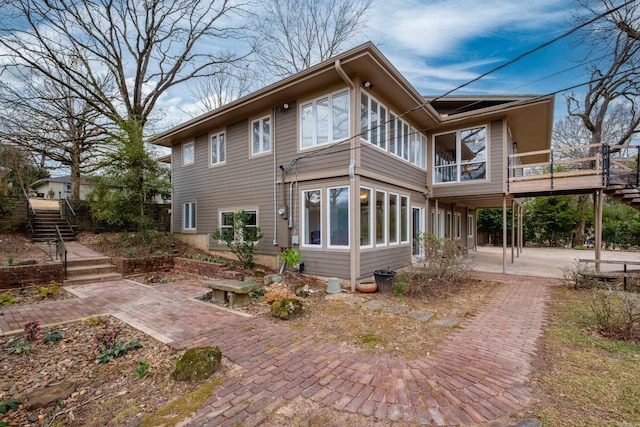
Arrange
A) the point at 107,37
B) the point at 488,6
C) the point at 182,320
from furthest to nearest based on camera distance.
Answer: the point at 107,37, the point at 488,6, the point at 182,320

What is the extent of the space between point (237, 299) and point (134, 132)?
8.31 m

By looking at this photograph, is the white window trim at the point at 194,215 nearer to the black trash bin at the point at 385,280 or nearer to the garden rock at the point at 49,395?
the black trash bin at the point at 385,280

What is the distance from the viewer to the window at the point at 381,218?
8156 mm

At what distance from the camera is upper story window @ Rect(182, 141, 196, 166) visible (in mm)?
12281

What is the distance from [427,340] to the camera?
425 cm

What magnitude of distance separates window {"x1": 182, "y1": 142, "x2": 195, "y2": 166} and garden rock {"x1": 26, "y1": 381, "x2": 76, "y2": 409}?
34.3 feet

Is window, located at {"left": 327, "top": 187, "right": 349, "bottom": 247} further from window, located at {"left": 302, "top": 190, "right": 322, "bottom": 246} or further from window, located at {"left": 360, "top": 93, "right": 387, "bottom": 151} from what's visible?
window, located at {"left": 360, "top": 93, "right": 387, "bottom": 151}

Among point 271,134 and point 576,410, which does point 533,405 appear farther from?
point 271,134

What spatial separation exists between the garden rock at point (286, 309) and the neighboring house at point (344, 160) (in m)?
2.35

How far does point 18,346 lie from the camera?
150 inches

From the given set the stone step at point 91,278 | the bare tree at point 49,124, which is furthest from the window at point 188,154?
the stone step at point 91,278

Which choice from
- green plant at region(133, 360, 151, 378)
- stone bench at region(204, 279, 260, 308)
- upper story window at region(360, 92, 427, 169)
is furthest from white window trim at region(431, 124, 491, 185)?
green plant at region(133, 360, 151, 378)

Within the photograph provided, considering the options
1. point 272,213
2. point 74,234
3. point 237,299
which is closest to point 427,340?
point 237,299

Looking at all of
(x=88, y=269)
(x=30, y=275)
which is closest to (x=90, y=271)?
(x=88, y=269)
